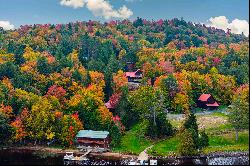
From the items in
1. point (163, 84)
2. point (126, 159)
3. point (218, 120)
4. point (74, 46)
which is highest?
point (74, 46)

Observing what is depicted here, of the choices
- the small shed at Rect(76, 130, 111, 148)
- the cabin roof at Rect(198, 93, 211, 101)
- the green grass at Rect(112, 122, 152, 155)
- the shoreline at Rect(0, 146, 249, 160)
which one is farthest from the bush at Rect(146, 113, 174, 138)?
the cabin roof at Rect(198, 93, 211, 101)

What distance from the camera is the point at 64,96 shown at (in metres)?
113

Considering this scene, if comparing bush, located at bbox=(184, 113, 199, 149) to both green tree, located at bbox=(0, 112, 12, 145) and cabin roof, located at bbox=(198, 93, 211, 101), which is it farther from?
green tree, located at bbox=(0, 112, 12, 145)

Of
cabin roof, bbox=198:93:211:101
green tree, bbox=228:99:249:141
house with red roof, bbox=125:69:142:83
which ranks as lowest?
green tree, bbox=228:99:249:141

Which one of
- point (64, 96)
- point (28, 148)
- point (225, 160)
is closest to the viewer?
point (225, 160)

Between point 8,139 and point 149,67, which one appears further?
point 149,67

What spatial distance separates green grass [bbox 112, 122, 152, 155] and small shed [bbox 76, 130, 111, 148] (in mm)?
3042

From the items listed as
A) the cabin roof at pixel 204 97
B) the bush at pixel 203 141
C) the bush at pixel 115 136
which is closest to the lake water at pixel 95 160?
the bush at pixel 203 141

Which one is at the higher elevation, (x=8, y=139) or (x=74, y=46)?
(x=74, y=46)

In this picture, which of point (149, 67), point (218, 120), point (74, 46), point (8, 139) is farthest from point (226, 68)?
point (8, 139)

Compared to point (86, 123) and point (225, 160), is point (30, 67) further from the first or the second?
point (225, 160)

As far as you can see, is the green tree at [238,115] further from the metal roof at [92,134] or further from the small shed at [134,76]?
the small shed at [134,76]

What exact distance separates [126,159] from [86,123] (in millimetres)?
21328

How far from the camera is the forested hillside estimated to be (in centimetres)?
9812
